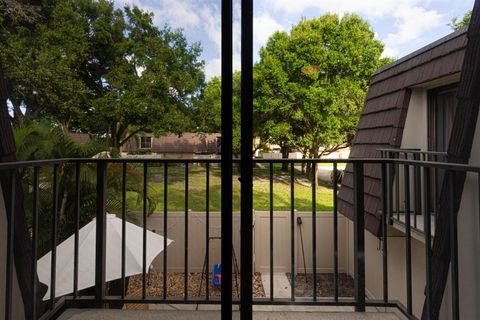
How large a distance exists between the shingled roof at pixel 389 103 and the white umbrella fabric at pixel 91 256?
2.68m

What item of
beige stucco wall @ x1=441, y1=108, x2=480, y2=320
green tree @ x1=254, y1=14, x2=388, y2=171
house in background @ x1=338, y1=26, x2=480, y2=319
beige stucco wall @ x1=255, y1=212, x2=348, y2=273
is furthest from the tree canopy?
beige stucco wall @ x1=255, y1=212, x2=348, y2=273

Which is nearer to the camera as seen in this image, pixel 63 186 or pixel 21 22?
pixel 21 22

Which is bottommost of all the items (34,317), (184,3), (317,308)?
(317,308)

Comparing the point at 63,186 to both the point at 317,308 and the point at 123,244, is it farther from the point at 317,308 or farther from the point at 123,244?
the point at 317,308

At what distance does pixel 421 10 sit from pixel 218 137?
15.2ft

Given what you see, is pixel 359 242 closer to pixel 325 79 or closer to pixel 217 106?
pixel 217 106

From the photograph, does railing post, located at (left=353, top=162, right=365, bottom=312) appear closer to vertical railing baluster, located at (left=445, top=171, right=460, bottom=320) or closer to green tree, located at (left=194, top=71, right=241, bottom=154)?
vertical railing baluster, located at (left=445, top=171, right=460, bottom=320)

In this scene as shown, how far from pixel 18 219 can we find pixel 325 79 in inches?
183

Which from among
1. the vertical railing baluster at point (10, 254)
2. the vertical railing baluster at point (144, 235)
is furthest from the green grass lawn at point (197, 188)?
the vertical railing baluster at point (10, 254)

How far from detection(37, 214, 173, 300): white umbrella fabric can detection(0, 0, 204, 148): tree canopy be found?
58 centimetres

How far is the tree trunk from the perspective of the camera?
1247 mm

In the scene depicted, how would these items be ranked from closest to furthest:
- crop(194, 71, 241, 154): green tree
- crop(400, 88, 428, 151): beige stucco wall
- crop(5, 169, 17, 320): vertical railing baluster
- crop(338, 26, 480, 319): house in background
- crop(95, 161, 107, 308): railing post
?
1. crop(194, 71, 241, 154): green tree
2. crop(5, 169, 17, 320): vertical railing baluster
3. crop(95, 161, 107, 308): railing post
4. crop(338, 26, 480, 319): house in background
5. crop(400, 88, 428, 151): beige stucco wall

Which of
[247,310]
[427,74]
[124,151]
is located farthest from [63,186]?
[427,74]

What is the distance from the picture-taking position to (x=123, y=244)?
5.32ft
